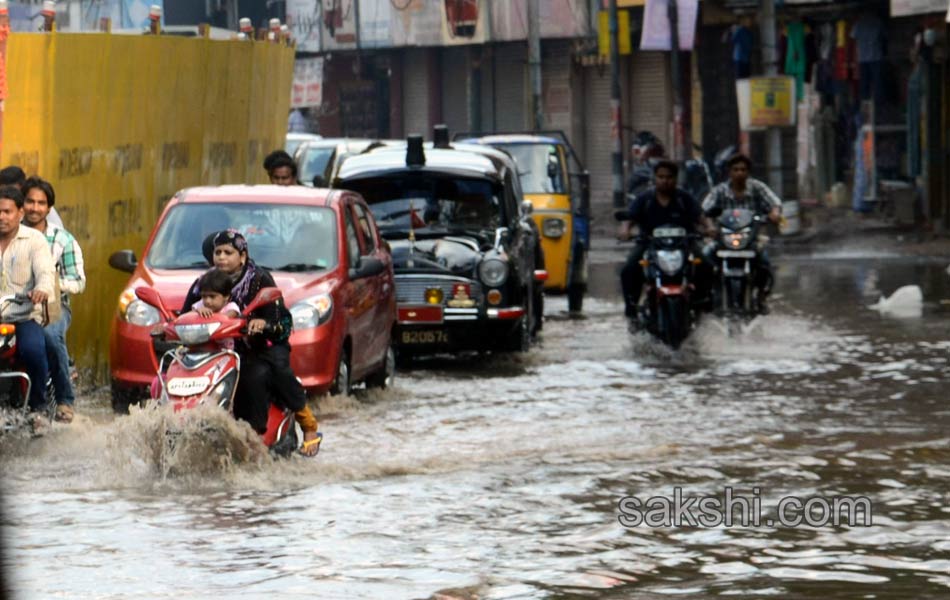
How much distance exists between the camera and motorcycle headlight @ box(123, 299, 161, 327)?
13.1 m

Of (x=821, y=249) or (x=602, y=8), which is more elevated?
(x=602, y=8)

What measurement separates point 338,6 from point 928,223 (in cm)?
2693

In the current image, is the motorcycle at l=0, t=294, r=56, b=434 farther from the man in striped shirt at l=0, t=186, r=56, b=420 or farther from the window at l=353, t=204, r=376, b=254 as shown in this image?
the window at l=353, t=204, r=376, b=254

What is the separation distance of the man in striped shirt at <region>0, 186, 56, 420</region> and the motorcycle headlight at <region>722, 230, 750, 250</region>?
805 cm

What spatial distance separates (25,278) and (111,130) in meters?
4.00

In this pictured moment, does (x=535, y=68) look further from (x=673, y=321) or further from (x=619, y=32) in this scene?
(x=673, y=321)

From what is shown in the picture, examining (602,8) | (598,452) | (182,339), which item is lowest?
(598,452)

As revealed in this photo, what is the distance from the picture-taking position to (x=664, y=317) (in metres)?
17.1

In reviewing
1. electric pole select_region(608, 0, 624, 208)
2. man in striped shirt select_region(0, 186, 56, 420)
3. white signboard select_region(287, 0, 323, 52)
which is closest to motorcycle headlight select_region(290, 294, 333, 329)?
man in striped shirt select_region(0, 186, 56, 420)

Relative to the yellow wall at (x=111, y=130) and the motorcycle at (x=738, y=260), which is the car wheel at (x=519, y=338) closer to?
the motorcycle at (x=738, y=260)

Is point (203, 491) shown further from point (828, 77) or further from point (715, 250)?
point (828, 77)

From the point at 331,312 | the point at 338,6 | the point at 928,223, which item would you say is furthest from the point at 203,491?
the point at 338,6

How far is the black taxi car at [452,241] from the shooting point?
1653 centimetres

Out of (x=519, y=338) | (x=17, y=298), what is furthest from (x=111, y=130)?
(x=17, y=298)
